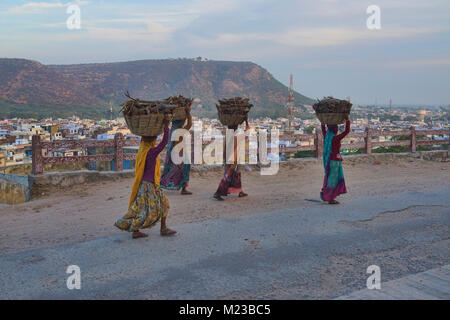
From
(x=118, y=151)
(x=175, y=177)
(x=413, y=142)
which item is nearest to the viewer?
(x=175, y=177)

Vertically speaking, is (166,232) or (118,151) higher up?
(118,151)

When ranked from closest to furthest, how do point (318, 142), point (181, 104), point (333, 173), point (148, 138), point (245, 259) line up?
point (245, 259)
point (148, 138)
point (333, 173)
point (181, 104)
point (318, 142)

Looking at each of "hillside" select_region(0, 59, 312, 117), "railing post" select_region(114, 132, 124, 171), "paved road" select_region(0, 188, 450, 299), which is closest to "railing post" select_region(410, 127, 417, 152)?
"paved road" select_region(0, 188, 450, 299)

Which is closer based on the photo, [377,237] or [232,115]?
[377,237]

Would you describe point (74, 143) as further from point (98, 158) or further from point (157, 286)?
point (157, 286)

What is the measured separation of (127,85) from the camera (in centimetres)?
11594

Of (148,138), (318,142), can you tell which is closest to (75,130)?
(318,142)

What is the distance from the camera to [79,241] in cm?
588

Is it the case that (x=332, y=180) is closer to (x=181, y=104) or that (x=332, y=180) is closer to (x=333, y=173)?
(x=333, y=173)

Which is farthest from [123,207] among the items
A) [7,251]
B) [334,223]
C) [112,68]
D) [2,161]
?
[112,68]

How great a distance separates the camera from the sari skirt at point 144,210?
5.69 meters

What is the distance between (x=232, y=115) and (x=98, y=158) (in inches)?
159

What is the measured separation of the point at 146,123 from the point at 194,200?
3418 millimetres

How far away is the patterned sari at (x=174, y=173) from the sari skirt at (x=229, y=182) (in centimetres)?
109
